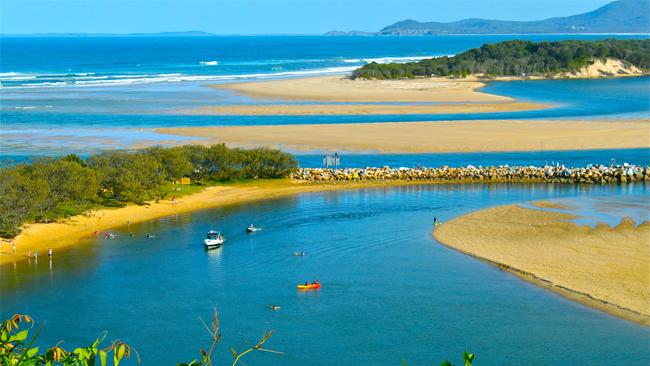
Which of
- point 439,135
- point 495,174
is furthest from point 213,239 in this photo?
point 439,135

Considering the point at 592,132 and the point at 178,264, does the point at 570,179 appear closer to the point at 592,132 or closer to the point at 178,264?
the point at 592,132

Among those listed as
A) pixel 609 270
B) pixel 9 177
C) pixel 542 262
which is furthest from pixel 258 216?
pixel 609 270

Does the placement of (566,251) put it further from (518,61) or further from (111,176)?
(518,61)

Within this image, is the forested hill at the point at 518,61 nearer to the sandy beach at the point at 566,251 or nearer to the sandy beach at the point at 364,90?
the sandy beach at the point at 364,90

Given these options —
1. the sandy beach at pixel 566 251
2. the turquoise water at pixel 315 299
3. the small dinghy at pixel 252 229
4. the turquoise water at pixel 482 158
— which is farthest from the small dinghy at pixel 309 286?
the turquoise water at pixel 482 158

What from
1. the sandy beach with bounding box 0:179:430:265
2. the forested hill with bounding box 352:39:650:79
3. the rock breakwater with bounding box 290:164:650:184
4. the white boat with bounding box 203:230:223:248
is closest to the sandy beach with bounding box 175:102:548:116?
the rock breakwater with bounding box 290:164:650:184

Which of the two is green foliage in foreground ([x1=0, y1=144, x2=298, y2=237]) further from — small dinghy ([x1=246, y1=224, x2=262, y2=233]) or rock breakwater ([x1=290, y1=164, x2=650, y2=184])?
small dinghy ([x1=246, y1=224, x2=262, y2=233])
